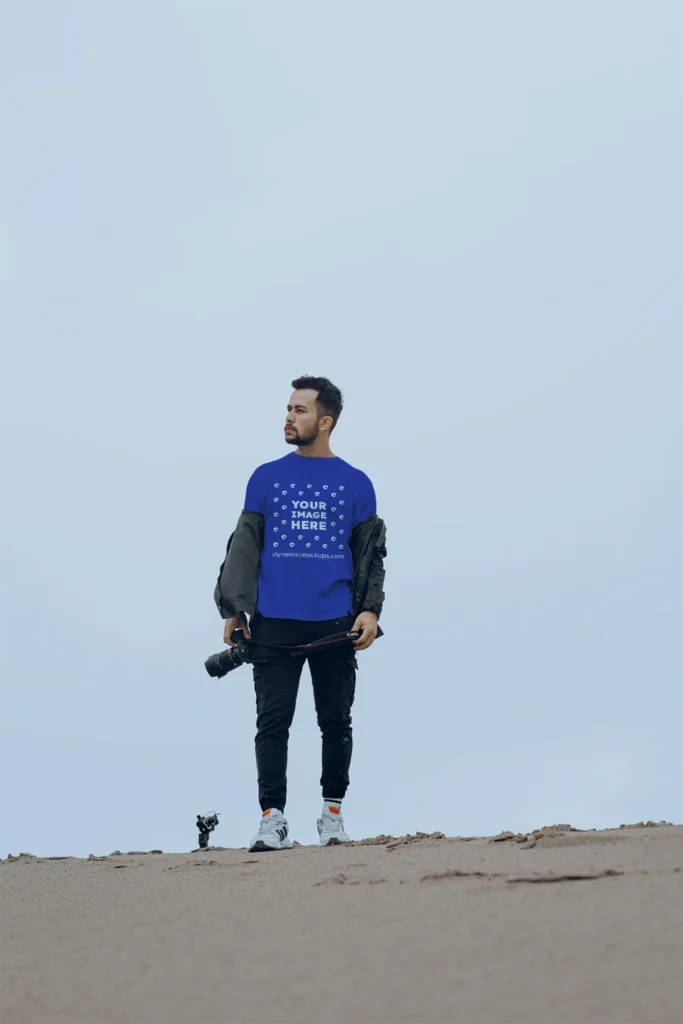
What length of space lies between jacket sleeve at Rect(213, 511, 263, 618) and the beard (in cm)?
39

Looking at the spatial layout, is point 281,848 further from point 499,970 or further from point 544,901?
point 499,970

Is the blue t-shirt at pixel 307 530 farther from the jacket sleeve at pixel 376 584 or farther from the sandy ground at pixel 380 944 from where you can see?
the sandy ground at pixel 380 944

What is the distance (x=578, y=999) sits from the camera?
6.81ft

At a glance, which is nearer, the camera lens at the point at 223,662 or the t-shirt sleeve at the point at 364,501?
the camera lens at the point at 223,662

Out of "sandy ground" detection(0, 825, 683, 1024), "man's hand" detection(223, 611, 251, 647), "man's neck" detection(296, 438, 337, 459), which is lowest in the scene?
"sandy ground" detection(0, 825, 683, 1024)

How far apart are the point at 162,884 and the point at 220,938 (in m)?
1.36

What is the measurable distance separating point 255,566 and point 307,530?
29cm

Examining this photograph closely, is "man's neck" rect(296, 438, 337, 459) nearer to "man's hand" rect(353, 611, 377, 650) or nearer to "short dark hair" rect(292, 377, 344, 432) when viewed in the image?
"short dark hair" rect(292, 377, 344, 432)

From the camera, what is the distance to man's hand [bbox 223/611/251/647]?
5.42 m

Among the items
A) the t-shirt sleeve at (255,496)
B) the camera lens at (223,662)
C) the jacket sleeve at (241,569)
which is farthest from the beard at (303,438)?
the camera lens at (223,662)

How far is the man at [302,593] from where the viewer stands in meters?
5.30

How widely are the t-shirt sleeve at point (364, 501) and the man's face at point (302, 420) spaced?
0.31 m

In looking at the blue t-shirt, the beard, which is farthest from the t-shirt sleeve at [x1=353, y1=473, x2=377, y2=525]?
the beard

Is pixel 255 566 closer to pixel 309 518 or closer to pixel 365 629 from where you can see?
pixel 309 518
